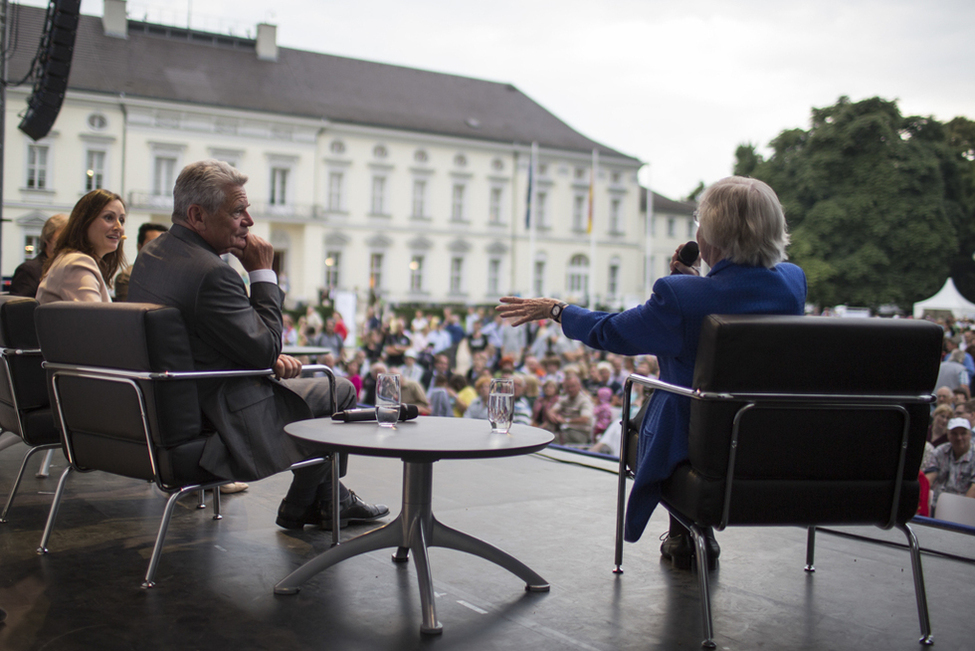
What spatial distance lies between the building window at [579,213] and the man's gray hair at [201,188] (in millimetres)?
44893

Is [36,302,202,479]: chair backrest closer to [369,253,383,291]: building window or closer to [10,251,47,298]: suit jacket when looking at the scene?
[10,251,47,298]: suit jacket

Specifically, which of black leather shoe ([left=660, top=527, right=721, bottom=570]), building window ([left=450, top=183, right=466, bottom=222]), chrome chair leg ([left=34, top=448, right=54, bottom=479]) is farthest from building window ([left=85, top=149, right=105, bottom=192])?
black leather shoe ([left=660, top=527, right=721, bottom=570])

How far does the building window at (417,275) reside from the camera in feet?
141

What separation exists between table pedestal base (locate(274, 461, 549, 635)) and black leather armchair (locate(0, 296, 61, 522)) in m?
1.46

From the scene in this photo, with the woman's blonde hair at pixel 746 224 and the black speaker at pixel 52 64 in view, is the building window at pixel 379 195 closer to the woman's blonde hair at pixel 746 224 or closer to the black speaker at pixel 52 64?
the black speaker at pixel 52 64

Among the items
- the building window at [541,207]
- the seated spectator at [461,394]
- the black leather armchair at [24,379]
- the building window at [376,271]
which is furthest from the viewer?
the building window at [541,207]

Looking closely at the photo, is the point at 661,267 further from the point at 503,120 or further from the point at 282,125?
the point at 282,125

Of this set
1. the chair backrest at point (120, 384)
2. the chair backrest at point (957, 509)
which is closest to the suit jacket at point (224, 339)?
the chair backrest at point (120, 384)

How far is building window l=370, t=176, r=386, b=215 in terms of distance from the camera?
42094 millimetres

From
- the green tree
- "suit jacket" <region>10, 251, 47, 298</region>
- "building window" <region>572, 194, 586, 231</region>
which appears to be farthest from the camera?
"building window" <region>572, 194, 586, 231</region>

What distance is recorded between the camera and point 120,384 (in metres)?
2.83

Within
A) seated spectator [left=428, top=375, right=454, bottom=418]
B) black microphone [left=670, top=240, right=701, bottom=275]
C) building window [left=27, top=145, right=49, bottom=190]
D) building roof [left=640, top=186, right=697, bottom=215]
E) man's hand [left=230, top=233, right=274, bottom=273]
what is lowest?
seated spectator [left=428, top=375, right=454, bottom=418]

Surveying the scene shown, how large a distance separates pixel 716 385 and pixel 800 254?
108ft

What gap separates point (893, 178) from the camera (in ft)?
107
